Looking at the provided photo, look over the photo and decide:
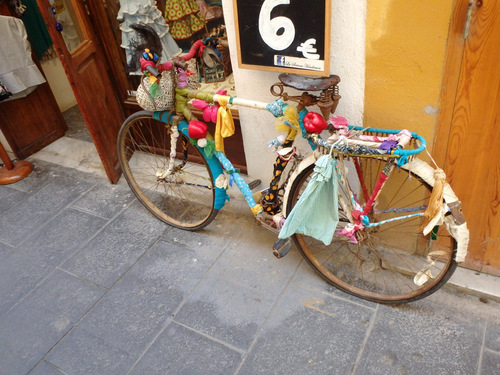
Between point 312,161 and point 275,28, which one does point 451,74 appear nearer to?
point 312,161

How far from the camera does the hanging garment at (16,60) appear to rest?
12.6ft

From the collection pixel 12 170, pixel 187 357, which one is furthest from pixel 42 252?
pixel 187 357

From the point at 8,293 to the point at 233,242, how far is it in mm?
1606

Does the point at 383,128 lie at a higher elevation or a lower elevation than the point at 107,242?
higher

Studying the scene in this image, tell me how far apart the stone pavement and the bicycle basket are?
1.07 metres

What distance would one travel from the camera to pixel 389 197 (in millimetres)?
2514

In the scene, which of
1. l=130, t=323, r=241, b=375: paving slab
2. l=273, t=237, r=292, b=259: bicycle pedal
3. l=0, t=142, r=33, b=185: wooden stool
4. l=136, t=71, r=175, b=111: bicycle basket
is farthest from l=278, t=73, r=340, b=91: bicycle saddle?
l=0, t=142, r=33, b=185: wooden stool

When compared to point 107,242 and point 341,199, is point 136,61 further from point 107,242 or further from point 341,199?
point 341,199

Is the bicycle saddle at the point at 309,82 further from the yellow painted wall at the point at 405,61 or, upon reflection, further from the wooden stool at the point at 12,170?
the wooden stool at the point at 12,170

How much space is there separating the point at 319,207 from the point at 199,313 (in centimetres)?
106

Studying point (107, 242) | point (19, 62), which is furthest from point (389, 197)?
point (19, 62)

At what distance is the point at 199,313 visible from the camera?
259 centimetres

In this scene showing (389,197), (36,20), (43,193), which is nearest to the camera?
(389,197)

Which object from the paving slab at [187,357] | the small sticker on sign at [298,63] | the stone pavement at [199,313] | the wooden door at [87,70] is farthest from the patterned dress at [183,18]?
the paving slab at [187,357]
